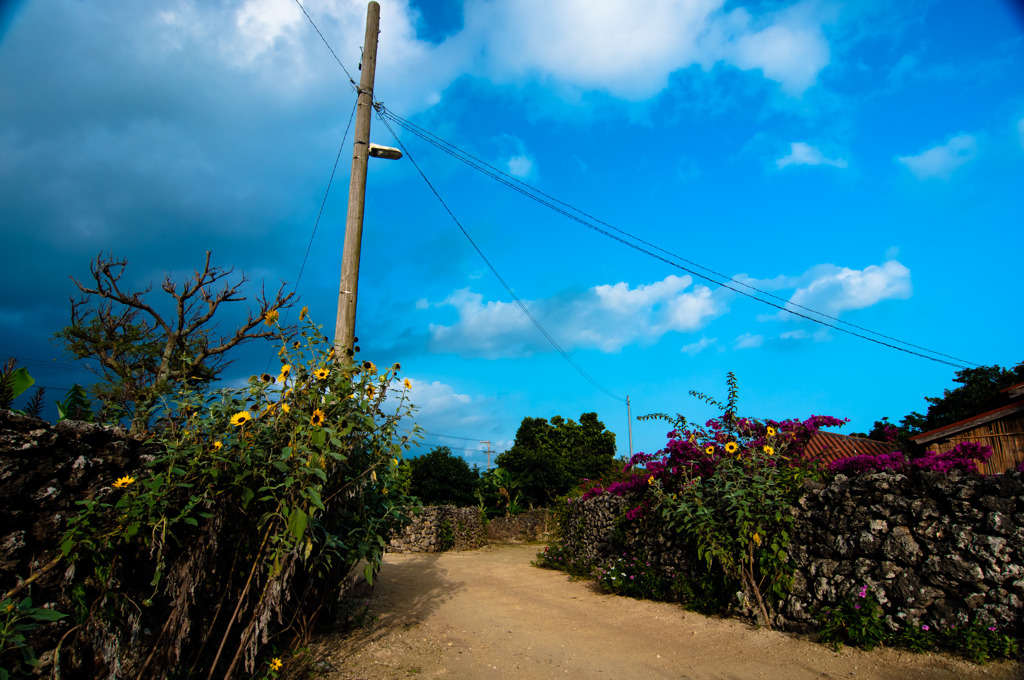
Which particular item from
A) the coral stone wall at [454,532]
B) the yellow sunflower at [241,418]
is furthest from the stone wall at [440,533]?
the yellow sunflower at [241,418]

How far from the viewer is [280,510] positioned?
3.40m

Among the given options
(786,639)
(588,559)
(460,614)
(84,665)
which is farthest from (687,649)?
(84,665)

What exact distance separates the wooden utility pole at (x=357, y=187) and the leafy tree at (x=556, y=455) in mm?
18663

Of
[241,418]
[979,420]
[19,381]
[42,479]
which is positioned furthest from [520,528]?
[42,479]

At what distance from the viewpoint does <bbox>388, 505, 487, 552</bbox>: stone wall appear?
16.2 meters

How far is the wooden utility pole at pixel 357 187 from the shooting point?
20.5 feet

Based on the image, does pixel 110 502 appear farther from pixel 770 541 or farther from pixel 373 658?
pixel 770 541

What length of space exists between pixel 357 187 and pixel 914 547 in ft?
23.3

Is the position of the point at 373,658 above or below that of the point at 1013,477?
below

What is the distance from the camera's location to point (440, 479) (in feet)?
67.1

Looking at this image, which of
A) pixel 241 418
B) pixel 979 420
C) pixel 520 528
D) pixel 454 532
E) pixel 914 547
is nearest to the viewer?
pixel 241 418

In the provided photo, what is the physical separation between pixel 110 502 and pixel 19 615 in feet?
2.58

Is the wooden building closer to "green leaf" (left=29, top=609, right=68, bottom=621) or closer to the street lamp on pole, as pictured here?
the street lamp on pole

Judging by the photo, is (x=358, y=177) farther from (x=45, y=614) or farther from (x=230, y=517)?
(x=45, y=614)
